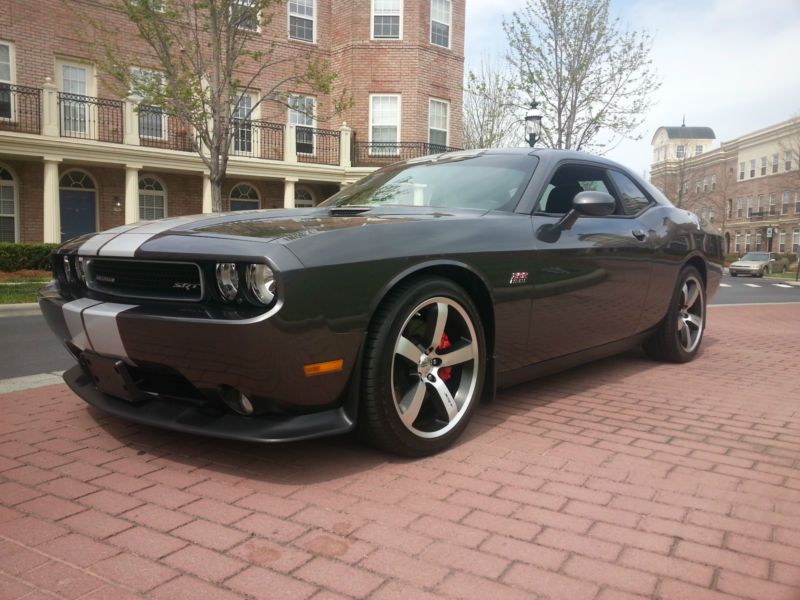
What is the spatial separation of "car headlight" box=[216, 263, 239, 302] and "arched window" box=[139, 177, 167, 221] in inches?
716

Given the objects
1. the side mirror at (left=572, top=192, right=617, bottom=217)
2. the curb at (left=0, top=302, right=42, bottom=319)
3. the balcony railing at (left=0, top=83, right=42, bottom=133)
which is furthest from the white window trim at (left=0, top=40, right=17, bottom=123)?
the side mirror at (left=572, top=192, right=617, bottom=217)

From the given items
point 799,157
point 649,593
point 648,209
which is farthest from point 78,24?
point 799,157

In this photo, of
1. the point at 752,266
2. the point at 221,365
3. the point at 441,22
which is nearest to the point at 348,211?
the point at 221,365

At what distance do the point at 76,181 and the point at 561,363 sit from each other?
17.9 metres

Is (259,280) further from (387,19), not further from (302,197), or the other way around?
(387,19)

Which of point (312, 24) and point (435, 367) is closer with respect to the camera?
A: point (435, 367)

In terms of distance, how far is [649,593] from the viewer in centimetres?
186

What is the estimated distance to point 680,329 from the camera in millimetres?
5172

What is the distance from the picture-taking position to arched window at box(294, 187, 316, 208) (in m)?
22.7

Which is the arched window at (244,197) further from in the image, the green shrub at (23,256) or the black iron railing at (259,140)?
the green shrub at (23,256)

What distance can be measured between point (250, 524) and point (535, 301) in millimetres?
1873

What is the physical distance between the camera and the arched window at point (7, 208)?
17.1m

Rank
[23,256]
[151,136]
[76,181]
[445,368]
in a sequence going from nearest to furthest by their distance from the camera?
[445,368] → [23,256] → [76,181] → [151,136]

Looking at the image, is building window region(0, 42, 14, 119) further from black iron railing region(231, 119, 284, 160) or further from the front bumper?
the front bumper
